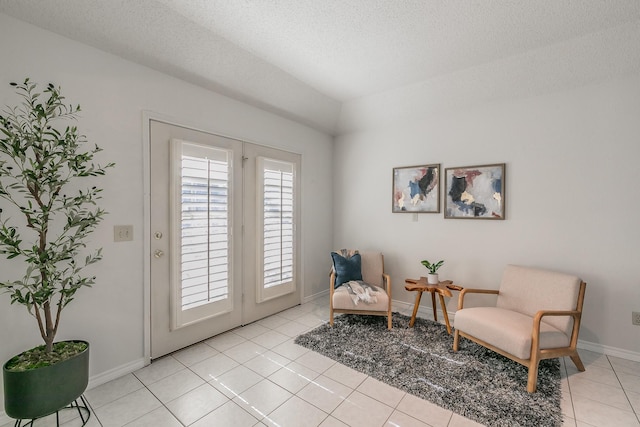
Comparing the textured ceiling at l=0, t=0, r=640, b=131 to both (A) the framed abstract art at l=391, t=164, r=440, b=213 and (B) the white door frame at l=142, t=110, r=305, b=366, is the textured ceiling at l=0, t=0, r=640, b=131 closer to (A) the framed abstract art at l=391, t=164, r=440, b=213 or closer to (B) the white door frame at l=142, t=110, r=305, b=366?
(B) the white door frame at l=142, t=110, r=305, b=366

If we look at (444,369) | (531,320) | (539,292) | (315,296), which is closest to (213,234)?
(315,296)

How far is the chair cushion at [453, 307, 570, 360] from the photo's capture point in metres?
2.08

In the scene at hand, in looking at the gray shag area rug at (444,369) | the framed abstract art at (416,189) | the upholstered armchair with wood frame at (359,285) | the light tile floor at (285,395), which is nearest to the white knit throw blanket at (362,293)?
the upholstered armchair with wood frame at (359,285)

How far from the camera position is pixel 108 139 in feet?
7.12

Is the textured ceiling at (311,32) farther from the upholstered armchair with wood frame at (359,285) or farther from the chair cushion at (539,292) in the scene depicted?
the upholstered armchair with wood frame at (359,285)

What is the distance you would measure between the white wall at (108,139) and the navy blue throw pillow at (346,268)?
6.98 ft

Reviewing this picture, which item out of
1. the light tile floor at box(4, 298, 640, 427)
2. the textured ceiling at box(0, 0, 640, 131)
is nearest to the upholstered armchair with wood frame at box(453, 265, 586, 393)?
the light tile floor at box(4, 298, 640, 427)

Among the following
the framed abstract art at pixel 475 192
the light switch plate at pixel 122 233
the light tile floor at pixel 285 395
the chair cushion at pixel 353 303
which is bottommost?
the light tile floor at pixel 285 395

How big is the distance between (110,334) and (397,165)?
3.67 meters

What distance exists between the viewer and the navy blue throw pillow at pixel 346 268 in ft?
11.4

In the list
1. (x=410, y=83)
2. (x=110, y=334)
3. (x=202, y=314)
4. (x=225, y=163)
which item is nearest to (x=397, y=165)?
(x=410, y=83)

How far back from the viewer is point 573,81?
8.80 ft

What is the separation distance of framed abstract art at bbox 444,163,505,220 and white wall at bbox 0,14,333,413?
9.72 ft

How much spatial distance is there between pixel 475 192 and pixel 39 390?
161 inches
